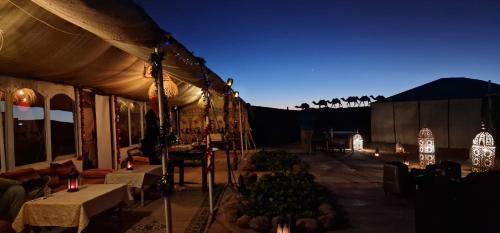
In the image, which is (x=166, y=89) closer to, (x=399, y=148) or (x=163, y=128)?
(x=163, y=128)

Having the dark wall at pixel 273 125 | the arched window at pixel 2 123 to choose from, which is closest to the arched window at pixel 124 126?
the arched window at pixel 2 123

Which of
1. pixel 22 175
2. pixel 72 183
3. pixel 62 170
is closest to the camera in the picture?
pixel 72 183

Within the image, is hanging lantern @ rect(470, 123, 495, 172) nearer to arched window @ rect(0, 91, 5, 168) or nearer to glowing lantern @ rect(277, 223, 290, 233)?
glowing lantern @ rect(277, 223, 290, 233)

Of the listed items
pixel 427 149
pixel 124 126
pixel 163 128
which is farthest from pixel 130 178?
pixel 427 149

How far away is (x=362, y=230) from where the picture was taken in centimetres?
489

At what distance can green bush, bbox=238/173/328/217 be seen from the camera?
5.30 meters

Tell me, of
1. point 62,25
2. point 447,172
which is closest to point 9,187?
point 62,25

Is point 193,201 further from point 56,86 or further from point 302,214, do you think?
point 56,86

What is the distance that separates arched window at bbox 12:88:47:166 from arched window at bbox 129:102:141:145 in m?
5.32

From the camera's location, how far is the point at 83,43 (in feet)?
18.2

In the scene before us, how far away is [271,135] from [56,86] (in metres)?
14.4

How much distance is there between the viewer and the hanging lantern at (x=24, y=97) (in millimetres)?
6980

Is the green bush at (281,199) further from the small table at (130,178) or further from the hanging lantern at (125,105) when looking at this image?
the hanging lantern at (125,105)

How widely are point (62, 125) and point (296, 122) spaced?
17.8 meters
